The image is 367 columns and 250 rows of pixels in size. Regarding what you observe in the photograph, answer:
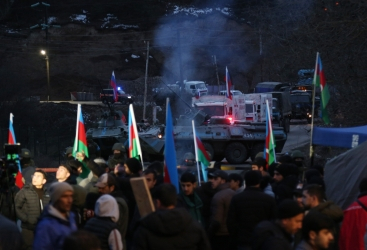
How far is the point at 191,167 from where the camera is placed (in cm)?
1359

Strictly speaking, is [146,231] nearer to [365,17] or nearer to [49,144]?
[365,17]

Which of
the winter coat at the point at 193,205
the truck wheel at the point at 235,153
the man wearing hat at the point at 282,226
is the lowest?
the truck wheel at the point at 235,153

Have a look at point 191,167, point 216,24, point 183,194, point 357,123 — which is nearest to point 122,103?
point 216,24

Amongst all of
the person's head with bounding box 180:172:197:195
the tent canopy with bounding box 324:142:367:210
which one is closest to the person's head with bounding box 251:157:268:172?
the tent canopy with bounding box 324:142:367:210

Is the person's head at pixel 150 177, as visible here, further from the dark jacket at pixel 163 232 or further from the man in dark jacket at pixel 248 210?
the dark jacket at pixel 163 232

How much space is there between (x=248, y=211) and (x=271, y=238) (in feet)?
6.77

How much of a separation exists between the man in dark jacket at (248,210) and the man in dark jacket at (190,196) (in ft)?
1.49

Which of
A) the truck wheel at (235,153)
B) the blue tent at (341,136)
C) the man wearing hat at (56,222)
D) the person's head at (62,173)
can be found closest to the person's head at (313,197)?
the man wearing hat at (56,222)

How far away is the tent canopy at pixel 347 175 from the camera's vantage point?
10.2 metres

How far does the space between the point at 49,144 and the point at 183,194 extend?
25.2m

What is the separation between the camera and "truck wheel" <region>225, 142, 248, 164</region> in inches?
1066

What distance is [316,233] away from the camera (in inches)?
197

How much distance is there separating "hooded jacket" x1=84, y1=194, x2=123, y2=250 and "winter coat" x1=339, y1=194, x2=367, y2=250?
2488 mm

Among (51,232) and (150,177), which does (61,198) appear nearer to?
(51,232)
